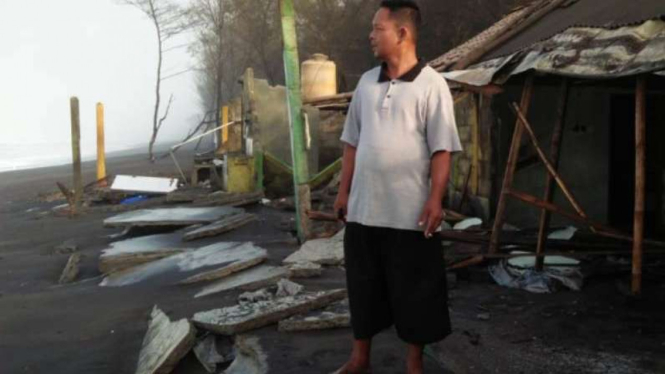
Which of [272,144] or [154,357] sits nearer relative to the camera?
[154,357]

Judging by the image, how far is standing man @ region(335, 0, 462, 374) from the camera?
3064 mm

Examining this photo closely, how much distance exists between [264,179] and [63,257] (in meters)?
4.79

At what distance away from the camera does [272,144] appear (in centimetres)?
1460

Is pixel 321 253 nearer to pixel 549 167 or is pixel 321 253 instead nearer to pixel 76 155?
pixel 549 167

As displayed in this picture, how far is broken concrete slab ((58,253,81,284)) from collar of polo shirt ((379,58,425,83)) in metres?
5.77

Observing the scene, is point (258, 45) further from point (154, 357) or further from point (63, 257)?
point (154, 357)

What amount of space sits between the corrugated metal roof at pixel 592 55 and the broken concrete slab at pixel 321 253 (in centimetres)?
222

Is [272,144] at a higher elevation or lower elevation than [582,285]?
higher

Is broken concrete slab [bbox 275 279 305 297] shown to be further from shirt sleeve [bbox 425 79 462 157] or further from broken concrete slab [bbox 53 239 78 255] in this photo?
broken concrete slab [bbox 53 239 78 255]

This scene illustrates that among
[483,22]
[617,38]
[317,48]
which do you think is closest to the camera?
[617,38]

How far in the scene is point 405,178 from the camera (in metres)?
3.09

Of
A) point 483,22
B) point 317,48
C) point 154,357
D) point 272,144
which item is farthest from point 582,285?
point 317,48

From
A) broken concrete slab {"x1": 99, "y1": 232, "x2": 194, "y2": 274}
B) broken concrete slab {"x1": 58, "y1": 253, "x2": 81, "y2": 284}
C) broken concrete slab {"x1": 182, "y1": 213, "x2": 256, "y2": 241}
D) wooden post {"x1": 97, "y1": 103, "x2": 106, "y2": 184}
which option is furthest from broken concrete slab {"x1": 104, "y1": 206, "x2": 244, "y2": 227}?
wooden post {"x1": 97, "y1": 103, "x2": 106, "y2": 184}

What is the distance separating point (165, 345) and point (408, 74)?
8.07 feet
